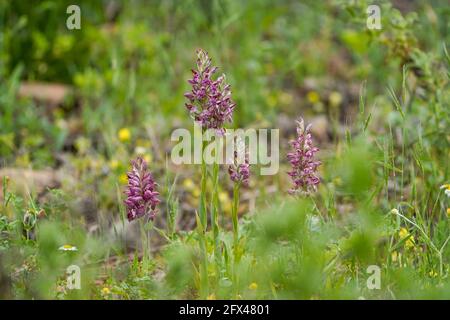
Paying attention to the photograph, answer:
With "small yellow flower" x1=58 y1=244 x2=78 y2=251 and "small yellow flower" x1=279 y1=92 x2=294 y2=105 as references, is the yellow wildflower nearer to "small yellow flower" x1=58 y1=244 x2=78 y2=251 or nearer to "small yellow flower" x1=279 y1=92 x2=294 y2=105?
"small yellow flower" x1=58 y1=244 x2=78 y2=251

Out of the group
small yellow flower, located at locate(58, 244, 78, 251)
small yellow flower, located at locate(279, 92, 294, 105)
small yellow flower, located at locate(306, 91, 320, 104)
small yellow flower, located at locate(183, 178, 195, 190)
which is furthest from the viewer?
small yellow flower, located at locate(279, 92, 294, 105)

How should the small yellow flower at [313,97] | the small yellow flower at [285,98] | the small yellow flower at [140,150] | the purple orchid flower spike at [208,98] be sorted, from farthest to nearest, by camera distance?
the small yellow flower at [285,98], the small yellow flower at [313,97], the small yellow flower at [140,150], the purple orchid flower spike at [208,98]

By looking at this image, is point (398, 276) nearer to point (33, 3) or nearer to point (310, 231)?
point (310, 231)

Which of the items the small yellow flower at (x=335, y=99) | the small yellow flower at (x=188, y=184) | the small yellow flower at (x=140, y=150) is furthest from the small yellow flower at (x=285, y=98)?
the small yellow flower at (x=188, y=184)

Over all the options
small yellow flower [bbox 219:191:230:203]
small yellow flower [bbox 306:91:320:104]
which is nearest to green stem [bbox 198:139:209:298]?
small yellow flower [bbox 219:191:230:203]

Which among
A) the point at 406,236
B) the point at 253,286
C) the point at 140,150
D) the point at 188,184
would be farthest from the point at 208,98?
the point at 140,150

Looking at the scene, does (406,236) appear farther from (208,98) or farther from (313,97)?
(313,97)

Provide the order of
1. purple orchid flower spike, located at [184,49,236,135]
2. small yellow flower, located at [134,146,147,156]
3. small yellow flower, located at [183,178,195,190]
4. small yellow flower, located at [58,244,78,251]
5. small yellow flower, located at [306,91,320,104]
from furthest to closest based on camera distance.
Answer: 1. small yellow flower, located at [306,91,320,104]
2. small yellow flower, located at [134,146,147,156]
3. small yellow flower, located at [183,178,195,190]
4. small yellow flower, located at [58,244,78,251]
5. purple orchid flower spike, located at [184,49,236,135]

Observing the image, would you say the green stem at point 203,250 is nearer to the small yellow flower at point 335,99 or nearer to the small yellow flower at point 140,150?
the small yellow flower at point 140,150

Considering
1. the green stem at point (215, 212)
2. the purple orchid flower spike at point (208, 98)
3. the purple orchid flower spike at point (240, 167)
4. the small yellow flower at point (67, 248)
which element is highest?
the purple orchid flower spike at point (208, 98)

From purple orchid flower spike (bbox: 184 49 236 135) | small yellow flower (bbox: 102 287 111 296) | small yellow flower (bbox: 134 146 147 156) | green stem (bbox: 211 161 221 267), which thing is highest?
purple orchid flower spike (bbox: 184 49 236 135)

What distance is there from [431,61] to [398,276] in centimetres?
148

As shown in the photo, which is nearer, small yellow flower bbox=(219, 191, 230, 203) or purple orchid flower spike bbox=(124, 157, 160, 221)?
purple orchid flower spike bbox=(124, 157, 160, 221)

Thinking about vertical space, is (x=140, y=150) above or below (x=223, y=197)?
above
